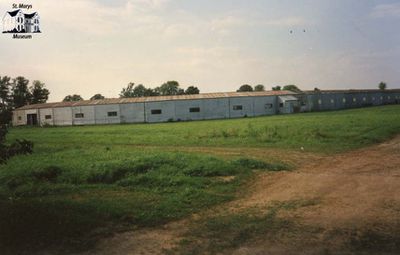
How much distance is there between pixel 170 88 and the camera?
98.9 metres

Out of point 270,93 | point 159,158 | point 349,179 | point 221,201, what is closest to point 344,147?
point 349,179

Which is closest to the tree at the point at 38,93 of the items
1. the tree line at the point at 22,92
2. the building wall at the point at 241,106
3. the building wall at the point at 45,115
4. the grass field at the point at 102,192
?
the tree line at the point at 22,92

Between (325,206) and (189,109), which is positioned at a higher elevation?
(189,109)

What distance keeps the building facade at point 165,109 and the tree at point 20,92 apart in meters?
23.2

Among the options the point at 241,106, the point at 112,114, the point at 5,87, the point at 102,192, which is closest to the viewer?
the point at 102,192

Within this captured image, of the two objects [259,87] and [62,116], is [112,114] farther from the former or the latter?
[259,87]

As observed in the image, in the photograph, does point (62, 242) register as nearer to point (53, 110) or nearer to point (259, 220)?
point (259, 220)

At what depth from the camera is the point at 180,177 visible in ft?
37.4

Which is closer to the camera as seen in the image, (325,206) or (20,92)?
(325,206)

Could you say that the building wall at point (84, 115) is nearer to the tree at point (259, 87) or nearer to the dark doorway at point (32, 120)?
the dark doorway at point (32, 120)

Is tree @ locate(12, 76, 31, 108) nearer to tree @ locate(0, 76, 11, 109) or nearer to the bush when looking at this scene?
tree @ locate(0, 76, 11, 109)

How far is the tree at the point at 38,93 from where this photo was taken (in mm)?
87000

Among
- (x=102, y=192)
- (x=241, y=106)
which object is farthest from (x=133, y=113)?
(x=102, y=192)

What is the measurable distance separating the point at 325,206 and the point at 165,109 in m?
49.0
